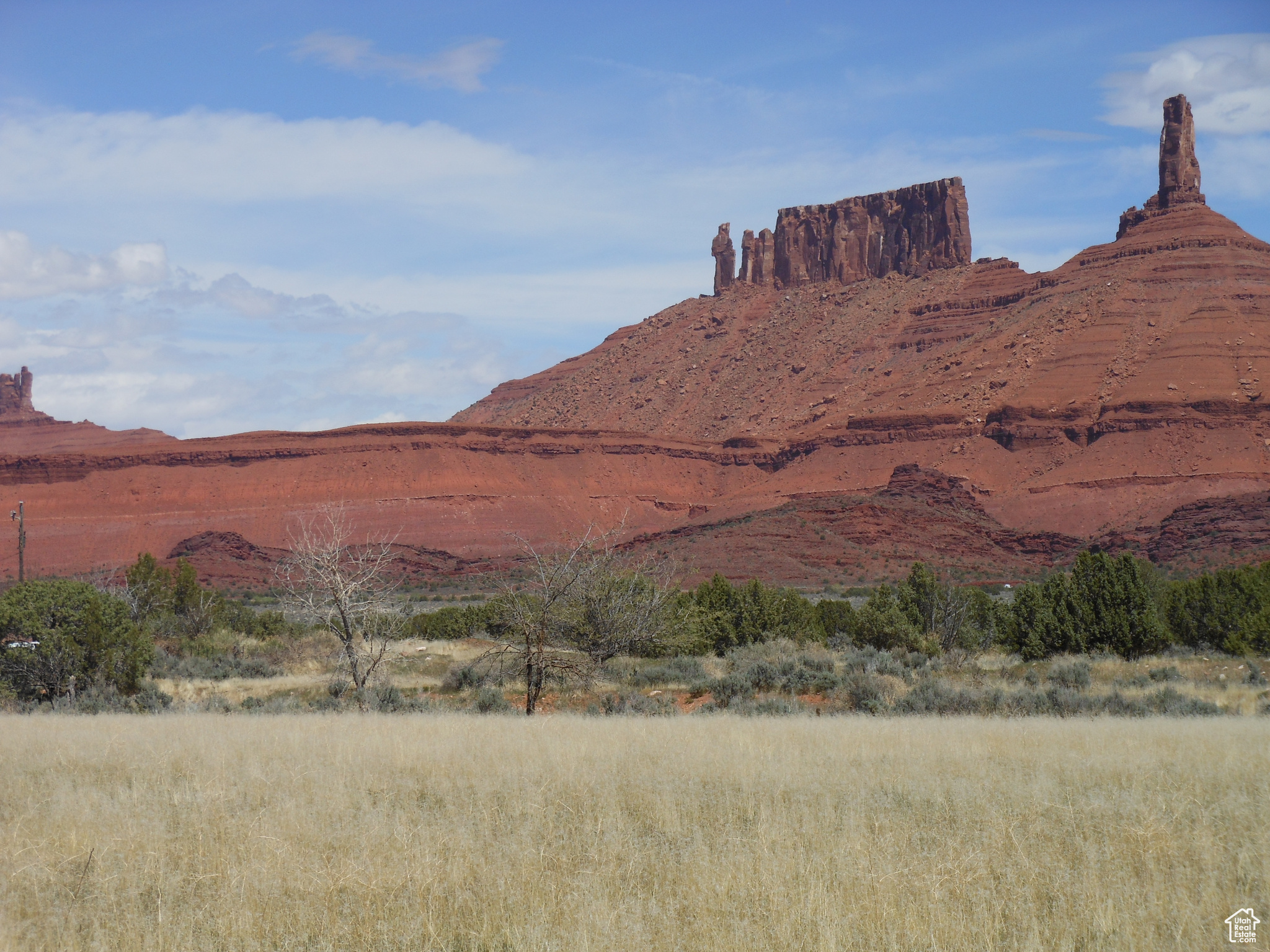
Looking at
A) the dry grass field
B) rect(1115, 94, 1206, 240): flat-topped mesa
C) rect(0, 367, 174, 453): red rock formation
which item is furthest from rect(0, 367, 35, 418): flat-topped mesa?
the dry grass field

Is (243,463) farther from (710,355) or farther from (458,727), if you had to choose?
(458,727)

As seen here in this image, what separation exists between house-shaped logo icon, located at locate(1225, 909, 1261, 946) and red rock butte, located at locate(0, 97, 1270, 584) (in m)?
60.6

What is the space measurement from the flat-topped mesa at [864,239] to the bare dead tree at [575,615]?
120293mm

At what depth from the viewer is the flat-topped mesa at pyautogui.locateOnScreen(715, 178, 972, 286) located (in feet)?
450

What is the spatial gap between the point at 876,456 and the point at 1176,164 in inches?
2103

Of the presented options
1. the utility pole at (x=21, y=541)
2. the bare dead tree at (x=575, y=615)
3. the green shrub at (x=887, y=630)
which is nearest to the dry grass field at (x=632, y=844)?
the bare dead tree at (x=575, y=615)

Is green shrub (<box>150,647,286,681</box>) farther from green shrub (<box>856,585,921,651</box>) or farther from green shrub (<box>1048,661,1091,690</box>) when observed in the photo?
green shrub (<box>1048,661,1091,690</box>)

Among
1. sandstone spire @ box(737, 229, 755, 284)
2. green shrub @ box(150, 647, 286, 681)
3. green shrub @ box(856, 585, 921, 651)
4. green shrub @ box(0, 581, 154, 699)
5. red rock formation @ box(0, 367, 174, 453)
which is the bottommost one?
green shrub @ box(150, 647, 286, 681)

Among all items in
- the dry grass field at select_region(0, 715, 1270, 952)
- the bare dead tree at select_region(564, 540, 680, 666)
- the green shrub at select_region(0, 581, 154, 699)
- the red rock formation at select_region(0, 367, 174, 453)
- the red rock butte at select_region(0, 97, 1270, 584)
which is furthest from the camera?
the red rock formation at select_region(0, 367, 174, 453)

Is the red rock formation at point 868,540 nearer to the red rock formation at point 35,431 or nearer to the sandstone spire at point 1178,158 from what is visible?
the sandstone spire at point 1178,158

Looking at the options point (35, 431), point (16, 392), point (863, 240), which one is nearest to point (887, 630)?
point (863, 240)

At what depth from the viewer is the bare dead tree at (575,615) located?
688 inches

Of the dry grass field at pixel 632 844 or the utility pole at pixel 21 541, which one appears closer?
the dry grass field at pixel 632 844

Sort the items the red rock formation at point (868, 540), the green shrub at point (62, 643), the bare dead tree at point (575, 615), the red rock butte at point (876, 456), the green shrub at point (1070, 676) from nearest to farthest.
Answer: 1. the bare dead tree at point (575, 615)
2. the green shrub at point (1070, 676)
3. the green shrub at point (62, 643)
4. the red rock formation at point (868, 540)
5. the red rock butte at point (876, 456)
